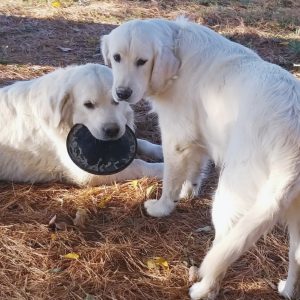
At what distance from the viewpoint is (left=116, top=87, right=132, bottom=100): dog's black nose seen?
3195 millimetres

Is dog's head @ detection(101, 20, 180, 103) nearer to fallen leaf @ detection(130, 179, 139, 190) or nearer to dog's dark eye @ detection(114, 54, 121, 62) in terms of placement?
dog's dark eye @ detection(114, 54, 121, 62)

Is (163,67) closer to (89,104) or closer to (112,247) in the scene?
(89,104)

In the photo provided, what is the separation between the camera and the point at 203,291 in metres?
2.94

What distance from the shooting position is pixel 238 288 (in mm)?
3203

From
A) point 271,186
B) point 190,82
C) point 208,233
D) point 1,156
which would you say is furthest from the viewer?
point 1,156

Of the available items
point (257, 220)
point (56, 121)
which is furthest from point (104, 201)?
point (257, 220)

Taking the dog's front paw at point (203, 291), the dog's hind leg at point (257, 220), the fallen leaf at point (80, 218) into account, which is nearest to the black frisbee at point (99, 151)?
the fallen leaf at point (80, 218)

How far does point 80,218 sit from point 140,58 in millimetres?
1312

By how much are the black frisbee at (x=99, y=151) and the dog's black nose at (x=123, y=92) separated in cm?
104

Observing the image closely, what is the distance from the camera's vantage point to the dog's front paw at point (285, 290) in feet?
10.1

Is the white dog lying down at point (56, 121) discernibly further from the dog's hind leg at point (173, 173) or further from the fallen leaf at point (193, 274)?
the fallen leaf at point (193, 274)

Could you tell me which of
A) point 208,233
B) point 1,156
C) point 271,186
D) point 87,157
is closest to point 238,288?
point 208,233

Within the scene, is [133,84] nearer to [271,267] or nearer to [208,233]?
[208,233]

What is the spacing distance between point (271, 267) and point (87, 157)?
1759 millimetres
